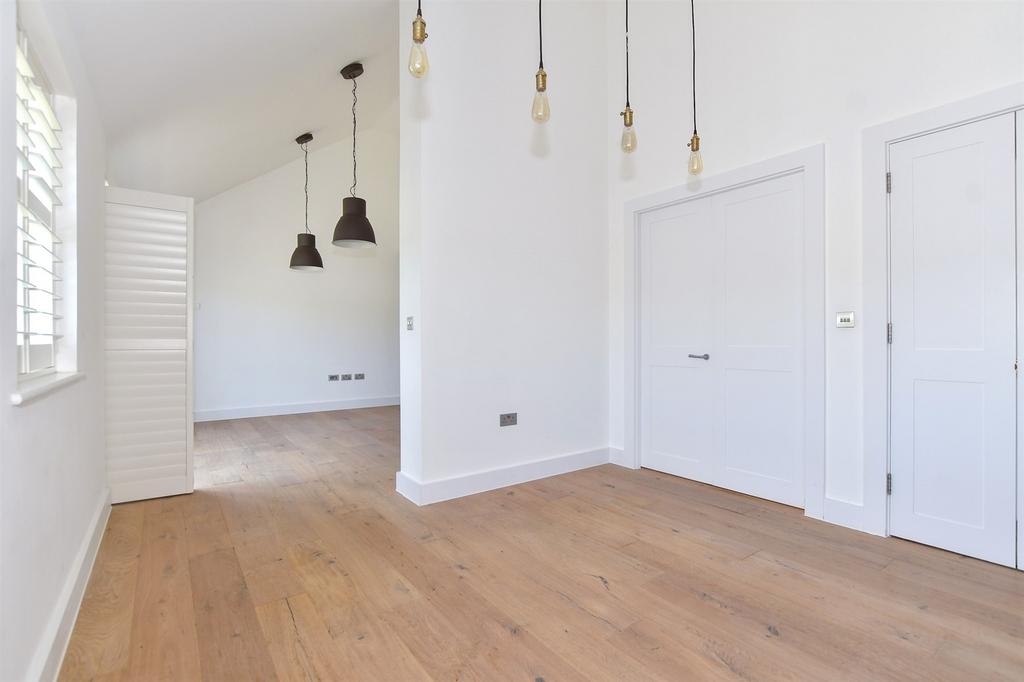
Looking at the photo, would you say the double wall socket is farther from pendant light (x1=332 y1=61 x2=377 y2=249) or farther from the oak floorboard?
the oak floorboard

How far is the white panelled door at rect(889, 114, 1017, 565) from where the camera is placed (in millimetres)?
2250

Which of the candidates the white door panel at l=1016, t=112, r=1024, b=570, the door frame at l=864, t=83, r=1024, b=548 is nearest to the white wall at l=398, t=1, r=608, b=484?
the door frame at l=864, t=83, r=1024, b=548

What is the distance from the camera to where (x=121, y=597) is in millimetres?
2010

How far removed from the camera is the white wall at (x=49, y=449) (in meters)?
1.25

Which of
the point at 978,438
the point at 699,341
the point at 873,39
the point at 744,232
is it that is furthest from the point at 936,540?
the point at 873,39

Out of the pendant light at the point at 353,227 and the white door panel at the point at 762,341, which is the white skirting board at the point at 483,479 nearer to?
the white door panel at the point at 762,341

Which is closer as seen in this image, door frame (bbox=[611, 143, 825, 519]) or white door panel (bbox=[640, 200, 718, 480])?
door frame (bbox=[611, 143, 825, 519])

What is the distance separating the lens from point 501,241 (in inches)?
138

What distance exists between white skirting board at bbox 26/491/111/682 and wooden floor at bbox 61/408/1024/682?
52mm

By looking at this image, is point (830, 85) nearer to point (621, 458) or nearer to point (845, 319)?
point (845, 319)

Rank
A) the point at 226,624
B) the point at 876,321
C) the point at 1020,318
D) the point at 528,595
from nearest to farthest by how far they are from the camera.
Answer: the point at 226,624
the point at 528,595
the point at 1020,318
the point at 876,321

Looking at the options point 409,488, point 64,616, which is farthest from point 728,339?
point 64,616

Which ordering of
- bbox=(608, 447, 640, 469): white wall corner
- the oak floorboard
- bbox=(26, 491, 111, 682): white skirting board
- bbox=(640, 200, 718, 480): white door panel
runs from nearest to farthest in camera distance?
bbox=(26, 491, 111, 682): white skirting board → the oak floorboard → bbox=(640, 200, 718, 480): white door panel → bbox=(608, 447, 640, 469): white wall corner

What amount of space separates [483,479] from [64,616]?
7.09ft
